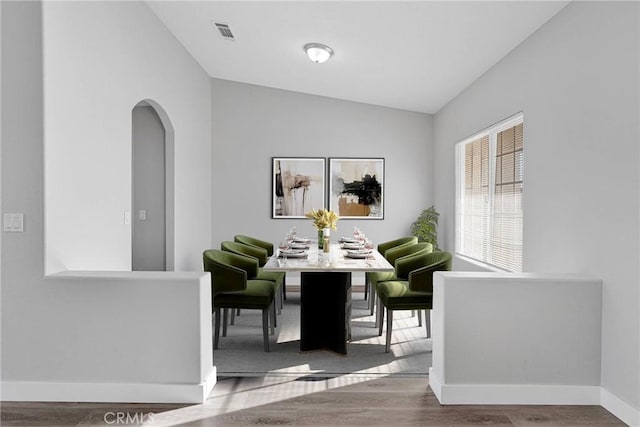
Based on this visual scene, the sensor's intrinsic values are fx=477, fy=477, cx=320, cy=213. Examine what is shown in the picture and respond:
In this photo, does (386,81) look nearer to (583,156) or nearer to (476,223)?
(476,223)

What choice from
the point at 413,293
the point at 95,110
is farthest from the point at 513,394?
the point at 95,110

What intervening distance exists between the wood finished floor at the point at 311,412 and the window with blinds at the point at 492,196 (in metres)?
1.78

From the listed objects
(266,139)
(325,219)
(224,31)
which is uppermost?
(224,31)

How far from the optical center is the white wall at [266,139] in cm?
673

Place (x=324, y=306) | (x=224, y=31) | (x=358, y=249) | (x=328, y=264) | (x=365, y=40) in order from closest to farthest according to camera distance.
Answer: (x=328, y=264), (x=324, y=306), (x=365, y=40), (x=358, y=249), (x=224, y=31)

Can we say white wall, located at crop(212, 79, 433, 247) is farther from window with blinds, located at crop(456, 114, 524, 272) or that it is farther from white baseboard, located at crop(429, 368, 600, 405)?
white baseboard, located at crop(429, 368, 600, 405)

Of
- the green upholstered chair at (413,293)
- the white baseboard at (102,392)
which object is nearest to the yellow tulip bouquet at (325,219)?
the green upholstered chair at (413,293)

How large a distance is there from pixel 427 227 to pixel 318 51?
9.49 feet

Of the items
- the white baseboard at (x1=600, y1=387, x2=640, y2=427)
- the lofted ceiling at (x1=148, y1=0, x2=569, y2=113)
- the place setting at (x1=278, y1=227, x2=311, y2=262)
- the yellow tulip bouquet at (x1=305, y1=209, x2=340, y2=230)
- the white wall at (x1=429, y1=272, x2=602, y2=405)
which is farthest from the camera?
the yellow tulip bouquet at (x1=305, y1=209, x2=340, y2=230)

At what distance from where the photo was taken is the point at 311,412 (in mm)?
2732

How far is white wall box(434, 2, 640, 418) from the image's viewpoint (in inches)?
100.0

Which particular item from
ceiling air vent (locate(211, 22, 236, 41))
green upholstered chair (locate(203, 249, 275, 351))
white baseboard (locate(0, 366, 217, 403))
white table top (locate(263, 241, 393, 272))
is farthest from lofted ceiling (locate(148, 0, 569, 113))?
white baseboard (locate(0, 366, 217, 403))

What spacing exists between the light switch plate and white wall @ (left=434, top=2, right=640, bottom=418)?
3.40m

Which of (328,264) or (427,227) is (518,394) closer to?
(328,264)
